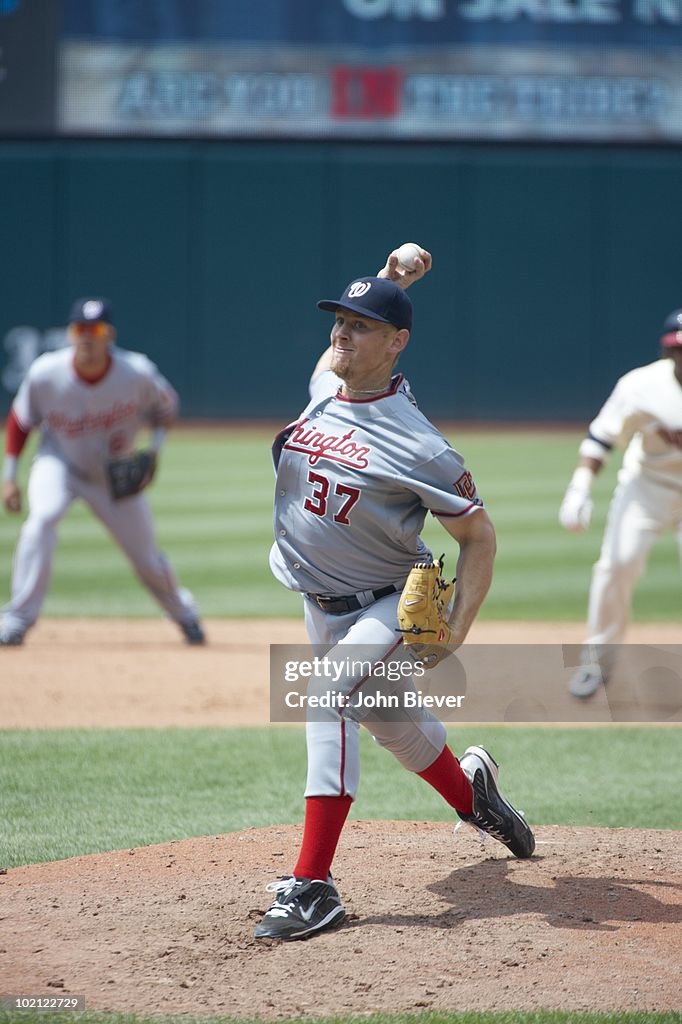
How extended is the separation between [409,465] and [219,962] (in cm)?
128

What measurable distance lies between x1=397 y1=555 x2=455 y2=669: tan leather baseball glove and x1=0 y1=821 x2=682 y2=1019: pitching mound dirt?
27.7 inches

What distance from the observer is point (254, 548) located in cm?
1216

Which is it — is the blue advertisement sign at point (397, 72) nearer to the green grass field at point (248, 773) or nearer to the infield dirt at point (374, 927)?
the green grass field at point (248, 773)

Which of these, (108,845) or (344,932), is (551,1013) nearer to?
(344,932)

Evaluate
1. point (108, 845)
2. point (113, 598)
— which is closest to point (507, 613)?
point (113, 598)

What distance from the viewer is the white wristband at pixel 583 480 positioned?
6.59 meters

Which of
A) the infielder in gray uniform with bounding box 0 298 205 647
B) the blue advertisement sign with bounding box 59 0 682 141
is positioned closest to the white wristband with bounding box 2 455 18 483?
the infielder in gray uniform with bounding box 0 298 205 647

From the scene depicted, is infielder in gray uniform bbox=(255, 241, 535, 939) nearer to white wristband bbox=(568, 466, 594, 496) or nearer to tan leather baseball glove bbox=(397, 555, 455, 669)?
tan leather baseball glove bbox=(397, 555, 455, 669)

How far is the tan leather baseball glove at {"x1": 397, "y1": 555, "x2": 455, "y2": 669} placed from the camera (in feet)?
11.2

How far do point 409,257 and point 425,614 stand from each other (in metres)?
1.27

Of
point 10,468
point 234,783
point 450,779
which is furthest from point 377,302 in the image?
point 10,468

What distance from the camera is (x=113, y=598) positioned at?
34.0 feet

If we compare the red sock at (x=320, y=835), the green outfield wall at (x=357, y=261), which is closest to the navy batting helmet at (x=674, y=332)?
the red sock at (x=320, y=835)

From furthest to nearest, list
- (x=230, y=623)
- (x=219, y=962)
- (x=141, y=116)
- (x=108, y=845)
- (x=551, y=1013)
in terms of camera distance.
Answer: (x=141, y=116) < (x=230, y=623) < (x=108, y=845) < (x=219, y=962) < (x=551, y=1013)
